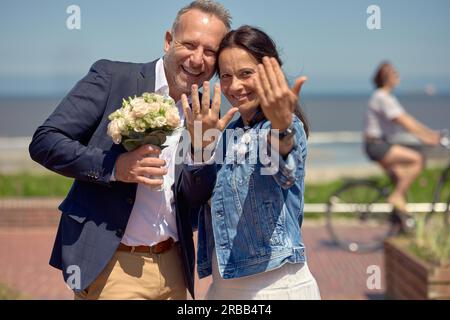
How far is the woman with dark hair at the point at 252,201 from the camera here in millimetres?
2723

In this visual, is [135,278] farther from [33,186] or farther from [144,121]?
[33,186]

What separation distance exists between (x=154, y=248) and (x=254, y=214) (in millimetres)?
625

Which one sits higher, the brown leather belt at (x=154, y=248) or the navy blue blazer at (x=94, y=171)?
the navy blue blazer at (x=94, y=171)

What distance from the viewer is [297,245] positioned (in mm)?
2828

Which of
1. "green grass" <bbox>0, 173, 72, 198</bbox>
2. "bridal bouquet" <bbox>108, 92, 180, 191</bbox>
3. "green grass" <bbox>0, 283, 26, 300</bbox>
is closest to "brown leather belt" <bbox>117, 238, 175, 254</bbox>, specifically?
"bridal bouquet" <bbox>108, 92, 180, 191</bbox>

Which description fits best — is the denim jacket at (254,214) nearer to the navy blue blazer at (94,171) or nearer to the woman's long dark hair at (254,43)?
the navy blue blazer at (94,171)

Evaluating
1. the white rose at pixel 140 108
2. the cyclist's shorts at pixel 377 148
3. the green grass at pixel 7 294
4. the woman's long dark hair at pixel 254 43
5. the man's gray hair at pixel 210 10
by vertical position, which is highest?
the man's gray hair at pixel 210 10

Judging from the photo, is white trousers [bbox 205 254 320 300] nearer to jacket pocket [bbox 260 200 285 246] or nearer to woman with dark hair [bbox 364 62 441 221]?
jacket pocket [bbox 260 200 285 246]

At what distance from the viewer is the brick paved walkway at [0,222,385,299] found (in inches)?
283

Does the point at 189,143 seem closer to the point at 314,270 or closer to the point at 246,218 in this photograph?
the point at 246,218

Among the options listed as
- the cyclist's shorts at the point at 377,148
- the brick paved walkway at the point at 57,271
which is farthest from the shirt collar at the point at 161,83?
the cyclist's shorts at the point at 377,148

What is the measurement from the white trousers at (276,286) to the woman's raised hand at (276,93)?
0.65 m

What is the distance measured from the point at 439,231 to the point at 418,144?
9.36 ft
